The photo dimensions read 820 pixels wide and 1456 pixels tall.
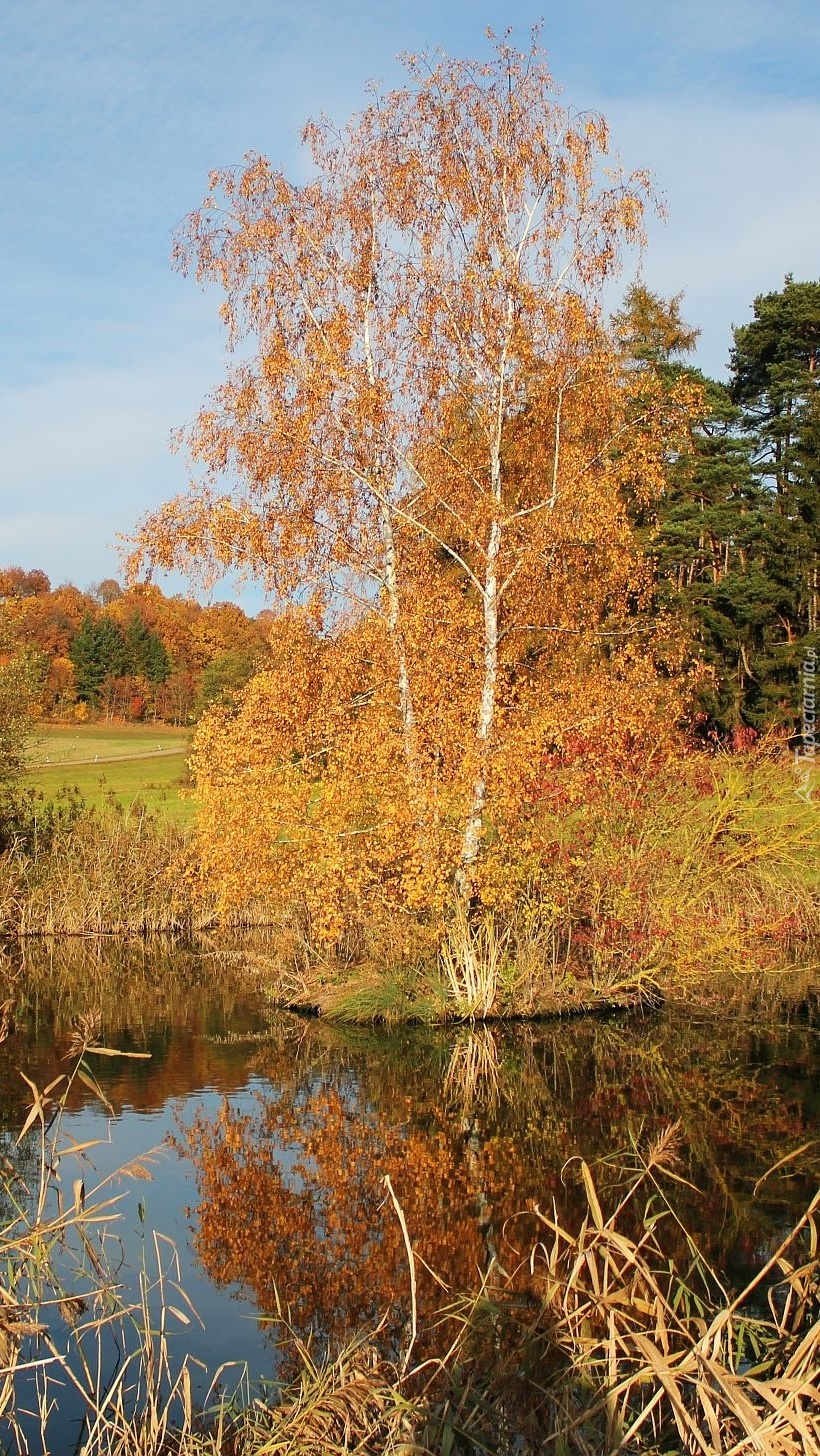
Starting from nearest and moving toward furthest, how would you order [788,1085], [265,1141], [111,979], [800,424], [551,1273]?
[551,1273] < [265,1141] < [788,1085] < [111,979] < [800,424]

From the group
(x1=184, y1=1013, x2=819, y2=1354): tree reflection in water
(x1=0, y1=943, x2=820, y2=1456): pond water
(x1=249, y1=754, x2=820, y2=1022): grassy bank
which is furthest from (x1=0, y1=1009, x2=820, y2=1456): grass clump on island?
(x1=249, y1=754, x2=820, y2=1022): grassy bank

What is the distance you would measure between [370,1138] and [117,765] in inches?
1597

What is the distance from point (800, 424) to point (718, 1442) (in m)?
38.1

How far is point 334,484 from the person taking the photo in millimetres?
16109

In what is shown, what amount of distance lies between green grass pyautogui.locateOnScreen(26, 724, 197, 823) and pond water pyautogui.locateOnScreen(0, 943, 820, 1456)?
36.8 feet

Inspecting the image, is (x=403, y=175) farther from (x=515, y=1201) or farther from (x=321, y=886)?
(x=515, y=1201)

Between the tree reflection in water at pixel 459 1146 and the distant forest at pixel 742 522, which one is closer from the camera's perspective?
the tree reflection in water at pixel 459 1146

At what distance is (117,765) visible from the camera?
5003cm

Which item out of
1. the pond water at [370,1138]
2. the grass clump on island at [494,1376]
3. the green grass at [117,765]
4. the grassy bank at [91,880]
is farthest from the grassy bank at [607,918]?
the green grass at [117,765]

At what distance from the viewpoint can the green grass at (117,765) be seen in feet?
112

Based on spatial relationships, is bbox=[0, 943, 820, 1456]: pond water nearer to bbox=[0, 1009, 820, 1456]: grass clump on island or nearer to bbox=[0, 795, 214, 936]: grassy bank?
bbox=[0, 1009, 820, 1456]: grass clump on island

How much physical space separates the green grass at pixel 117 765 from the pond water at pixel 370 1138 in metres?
11.2

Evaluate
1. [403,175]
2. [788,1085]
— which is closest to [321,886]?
[788,1085]

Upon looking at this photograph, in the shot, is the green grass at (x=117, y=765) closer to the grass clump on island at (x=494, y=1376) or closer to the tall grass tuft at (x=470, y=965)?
the tall grass tuft at (x=470, y=965)
